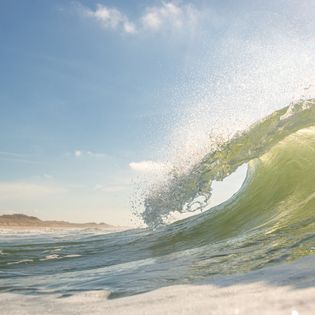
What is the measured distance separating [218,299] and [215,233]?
5.68 meters

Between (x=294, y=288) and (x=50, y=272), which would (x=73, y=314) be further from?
(x=50, y=272)

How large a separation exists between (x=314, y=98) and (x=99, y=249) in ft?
18.1

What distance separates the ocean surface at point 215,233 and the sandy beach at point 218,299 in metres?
0.29

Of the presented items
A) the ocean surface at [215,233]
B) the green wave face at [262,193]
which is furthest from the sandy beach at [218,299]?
the green wave face at [262,193]

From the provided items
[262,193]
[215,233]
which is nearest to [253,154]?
[262,193]

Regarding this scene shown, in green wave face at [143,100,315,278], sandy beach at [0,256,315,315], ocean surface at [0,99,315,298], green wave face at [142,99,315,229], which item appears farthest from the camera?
green wave face at [142,99,315,229]

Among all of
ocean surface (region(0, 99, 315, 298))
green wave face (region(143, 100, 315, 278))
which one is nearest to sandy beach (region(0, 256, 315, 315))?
ocean surface (region(0, 99, 315, 298))

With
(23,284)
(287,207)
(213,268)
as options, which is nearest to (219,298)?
(213,268)

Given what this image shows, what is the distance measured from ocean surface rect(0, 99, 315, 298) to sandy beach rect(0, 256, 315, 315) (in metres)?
0.29

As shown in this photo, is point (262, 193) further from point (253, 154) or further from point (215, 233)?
point (215, 233)

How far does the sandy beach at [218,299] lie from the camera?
2.23m

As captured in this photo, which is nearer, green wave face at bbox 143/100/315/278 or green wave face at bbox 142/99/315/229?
green wave face at bbox 143/100/315/278

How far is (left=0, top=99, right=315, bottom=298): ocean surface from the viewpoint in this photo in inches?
164

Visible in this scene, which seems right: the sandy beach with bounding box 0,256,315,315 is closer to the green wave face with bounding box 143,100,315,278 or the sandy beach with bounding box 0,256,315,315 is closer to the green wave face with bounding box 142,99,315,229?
the green wave face with bounding box 143,100,315,278
